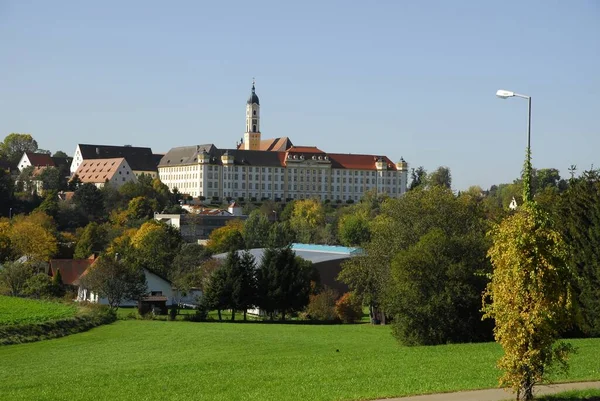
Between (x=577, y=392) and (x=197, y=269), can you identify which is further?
(x=197, y=269)

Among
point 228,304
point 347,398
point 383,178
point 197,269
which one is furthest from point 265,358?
point 383,178

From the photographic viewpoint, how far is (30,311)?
4684 centimetres

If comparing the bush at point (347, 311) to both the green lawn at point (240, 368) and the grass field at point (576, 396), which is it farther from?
the grass field at point (576, 396)

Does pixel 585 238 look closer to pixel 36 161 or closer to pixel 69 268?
pixel 69 268

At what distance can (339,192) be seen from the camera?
17525 centimetres

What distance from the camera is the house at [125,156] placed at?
170m

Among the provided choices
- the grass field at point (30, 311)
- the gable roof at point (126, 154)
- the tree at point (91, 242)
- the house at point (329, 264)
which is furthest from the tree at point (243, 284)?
the gable roof at point (126, 154)

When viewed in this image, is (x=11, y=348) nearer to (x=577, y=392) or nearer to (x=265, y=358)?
(x=265, y=358)

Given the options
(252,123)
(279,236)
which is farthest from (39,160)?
(279,236)

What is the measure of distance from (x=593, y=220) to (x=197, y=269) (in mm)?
40291

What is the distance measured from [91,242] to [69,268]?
17557 millimetres

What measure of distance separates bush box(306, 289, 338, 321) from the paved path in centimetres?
3530

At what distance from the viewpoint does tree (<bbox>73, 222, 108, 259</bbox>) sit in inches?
3364

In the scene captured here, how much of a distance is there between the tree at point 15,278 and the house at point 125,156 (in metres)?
104
